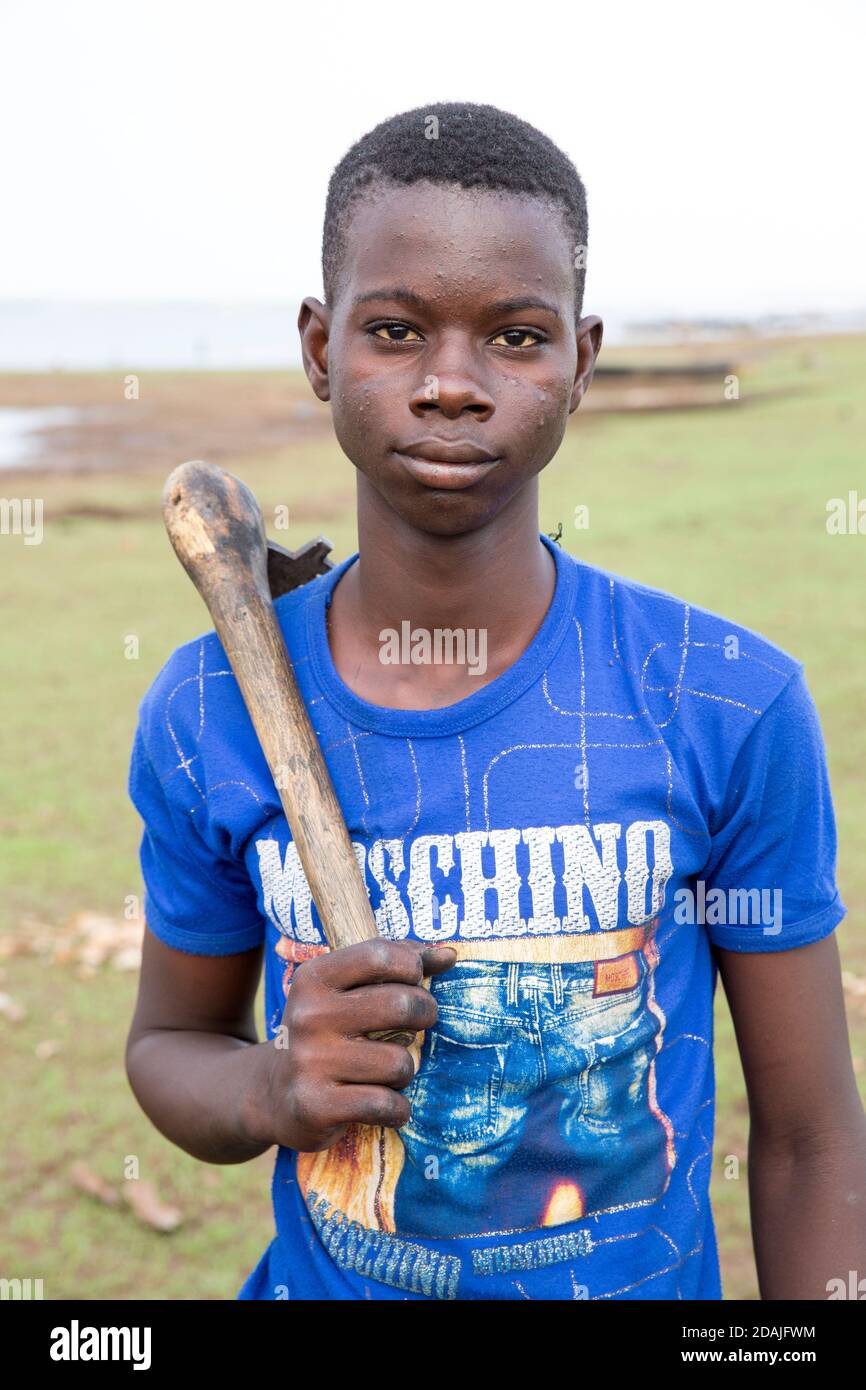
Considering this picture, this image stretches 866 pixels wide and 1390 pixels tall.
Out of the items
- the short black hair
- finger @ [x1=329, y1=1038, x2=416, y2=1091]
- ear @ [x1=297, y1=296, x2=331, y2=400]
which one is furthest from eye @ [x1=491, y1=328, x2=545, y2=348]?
finger @ [x1=329, y1=1038, x2=416, y2=1091]

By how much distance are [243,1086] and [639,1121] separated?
504 mm

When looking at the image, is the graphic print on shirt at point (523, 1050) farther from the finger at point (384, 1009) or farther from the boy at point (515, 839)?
the finger at point (384, 1009)

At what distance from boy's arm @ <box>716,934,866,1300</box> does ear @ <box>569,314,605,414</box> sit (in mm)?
753

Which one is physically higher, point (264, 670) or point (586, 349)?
point (586, 349)

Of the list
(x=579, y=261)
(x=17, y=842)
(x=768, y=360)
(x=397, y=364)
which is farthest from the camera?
(x=768, y=360)

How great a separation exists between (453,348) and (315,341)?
1.08 feet

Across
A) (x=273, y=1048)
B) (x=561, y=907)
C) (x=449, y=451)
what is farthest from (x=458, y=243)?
(x=273, y=1048)

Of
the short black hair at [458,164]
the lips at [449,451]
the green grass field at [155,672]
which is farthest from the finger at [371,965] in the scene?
the green grass field at [155,672]

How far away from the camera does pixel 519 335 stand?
5.42ft

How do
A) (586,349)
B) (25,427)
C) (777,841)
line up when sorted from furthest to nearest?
(25,427)
(586,349)
(777,841)

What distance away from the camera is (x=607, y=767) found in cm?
169

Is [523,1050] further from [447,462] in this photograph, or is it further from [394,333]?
[394,333]
